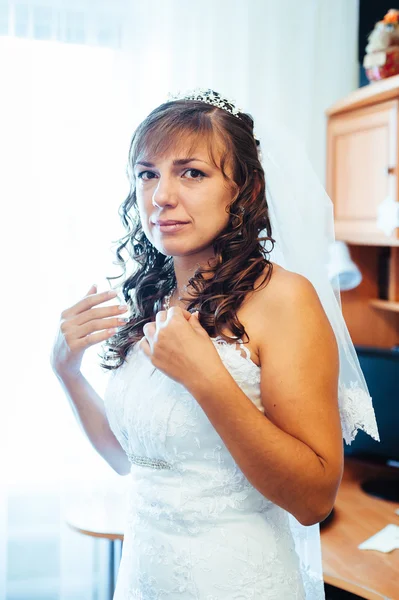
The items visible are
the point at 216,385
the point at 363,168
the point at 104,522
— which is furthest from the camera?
the point at 363,168

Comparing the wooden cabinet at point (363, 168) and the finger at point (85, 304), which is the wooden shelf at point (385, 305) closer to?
the wooden cabinet at point (363, 168)

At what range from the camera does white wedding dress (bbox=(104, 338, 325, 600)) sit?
3.74ft

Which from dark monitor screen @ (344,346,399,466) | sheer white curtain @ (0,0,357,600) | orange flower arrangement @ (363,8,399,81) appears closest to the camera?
orange flower arrangement @ (363,8,399,81)

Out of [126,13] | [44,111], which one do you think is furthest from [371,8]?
[44,111]

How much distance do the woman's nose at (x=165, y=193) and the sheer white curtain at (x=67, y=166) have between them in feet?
4.03

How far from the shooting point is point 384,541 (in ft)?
5.96

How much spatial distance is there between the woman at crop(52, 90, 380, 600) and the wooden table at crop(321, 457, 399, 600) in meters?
0.49

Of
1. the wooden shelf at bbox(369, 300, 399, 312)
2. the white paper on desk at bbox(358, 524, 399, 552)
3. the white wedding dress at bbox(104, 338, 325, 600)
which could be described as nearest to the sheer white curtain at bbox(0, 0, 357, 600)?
the wooden shelf at bbox(369, 300, 399, 312)

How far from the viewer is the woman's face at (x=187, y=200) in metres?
1.17

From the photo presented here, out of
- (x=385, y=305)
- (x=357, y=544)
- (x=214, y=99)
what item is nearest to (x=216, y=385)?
(x=214, y=99)

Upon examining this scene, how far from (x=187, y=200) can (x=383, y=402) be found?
55.1 inches

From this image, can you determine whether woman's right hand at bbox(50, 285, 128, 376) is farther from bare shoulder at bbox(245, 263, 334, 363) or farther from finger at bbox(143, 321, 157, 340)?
bare shoulder at bbox(245, 263, 334, 363)

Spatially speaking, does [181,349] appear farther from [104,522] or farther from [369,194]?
[369,194]

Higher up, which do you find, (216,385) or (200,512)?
(216,385)
